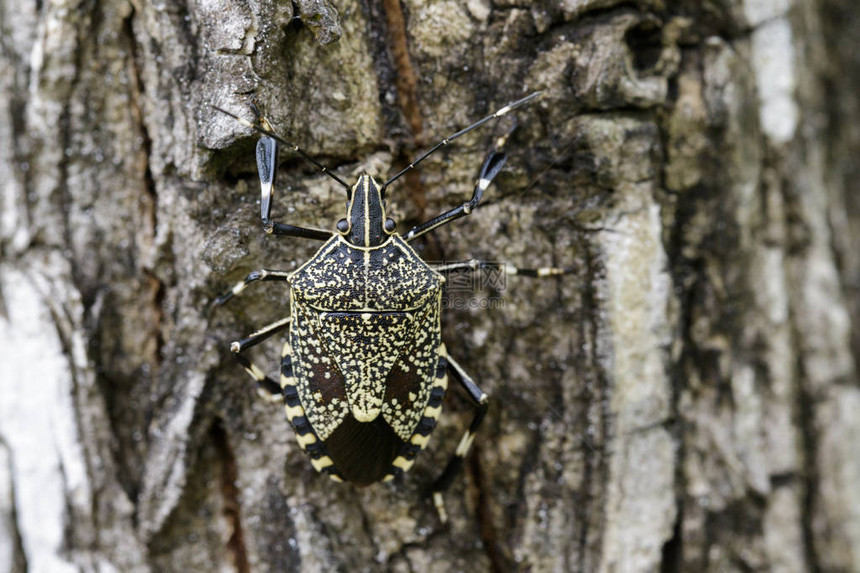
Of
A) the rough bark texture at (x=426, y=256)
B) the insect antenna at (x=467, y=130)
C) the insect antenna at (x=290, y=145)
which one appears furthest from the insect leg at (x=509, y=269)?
the insect antenna at (x=290, y=145)

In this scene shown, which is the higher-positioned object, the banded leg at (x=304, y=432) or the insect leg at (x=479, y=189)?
the insect leg at (x=479, y=189)

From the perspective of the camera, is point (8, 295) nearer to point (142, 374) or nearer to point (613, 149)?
point (142, 374)

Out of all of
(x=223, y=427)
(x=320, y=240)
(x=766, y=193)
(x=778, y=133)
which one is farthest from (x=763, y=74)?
(x=223, y=427)

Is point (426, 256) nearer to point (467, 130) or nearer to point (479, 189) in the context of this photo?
point (479, 189)

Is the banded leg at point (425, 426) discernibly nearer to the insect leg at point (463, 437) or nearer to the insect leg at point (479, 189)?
the insect leg at point (463, 437)

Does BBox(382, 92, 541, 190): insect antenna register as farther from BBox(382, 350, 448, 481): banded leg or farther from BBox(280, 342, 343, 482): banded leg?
BBox(280, 342, 343, 482): banded leg

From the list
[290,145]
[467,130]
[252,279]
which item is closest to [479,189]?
[467,130]
